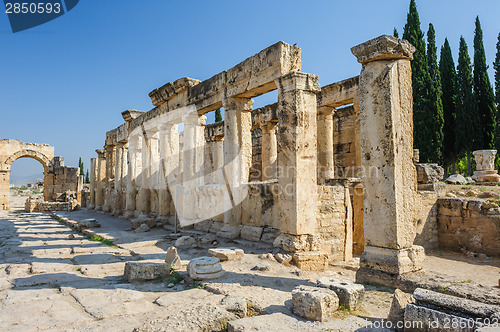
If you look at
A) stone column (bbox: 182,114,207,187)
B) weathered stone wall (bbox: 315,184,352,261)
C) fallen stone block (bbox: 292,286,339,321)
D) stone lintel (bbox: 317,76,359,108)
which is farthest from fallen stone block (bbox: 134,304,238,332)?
stone lintel (bbox: 317,76,359,108)

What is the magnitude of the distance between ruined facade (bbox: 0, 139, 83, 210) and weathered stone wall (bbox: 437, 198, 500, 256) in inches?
929

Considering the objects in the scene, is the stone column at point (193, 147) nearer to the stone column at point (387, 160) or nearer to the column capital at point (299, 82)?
the column capital at point (299, 82)

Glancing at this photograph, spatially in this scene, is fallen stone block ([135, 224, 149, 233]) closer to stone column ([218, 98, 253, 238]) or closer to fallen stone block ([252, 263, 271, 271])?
stone column ([218, 98, 253, 238])

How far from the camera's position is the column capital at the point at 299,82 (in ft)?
21.8

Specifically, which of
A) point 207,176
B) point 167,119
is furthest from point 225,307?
point 207,176

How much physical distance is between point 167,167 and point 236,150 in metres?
4.02

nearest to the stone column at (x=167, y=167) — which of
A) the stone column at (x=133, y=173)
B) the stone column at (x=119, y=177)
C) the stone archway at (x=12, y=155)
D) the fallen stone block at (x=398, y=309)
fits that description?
the stone column at (x=133, y=173)

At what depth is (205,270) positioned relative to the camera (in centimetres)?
492

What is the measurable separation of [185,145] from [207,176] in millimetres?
8173

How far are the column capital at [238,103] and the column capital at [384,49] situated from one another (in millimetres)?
4245

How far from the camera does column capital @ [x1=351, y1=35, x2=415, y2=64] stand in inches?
191

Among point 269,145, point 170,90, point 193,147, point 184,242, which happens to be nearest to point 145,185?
point 193,147

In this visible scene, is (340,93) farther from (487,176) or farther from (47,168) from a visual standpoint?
(47,168)

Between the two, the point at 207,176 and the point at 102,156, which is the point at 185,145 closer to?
the point at 207,176
